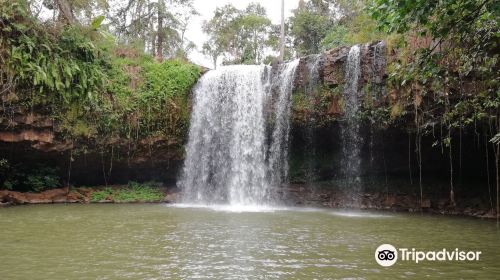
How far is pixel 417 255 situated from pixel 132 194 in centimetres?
1219

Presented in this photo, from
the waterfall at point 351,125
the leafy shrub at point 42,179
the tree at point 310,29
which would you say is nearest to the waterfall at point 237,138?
the waterfall at point 351,125

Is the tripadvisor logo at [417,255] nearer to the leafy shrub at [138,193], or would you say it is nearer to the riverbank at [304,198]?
the riverbank at [304,198]

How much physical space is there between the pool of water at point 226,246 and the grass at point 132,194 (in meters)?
5.03

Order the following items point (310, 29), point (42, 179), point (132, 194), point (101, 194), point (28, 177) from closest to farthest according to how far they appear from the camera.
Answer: point (28, 177), point (42, 179), point (101, 194), point (132, 194), point (310, 29)

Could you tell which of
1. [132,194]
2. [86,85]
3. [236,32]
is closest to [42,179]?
[132,194]

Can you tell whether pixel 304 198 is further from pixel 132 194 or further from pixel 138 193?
pixel 132 194

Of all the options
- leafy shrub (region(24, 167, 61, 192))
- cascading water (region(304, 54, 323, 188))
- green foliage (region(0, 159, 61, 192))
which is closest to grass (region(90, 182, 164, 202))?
leafy shrub (region(24, 167, 61, 192))

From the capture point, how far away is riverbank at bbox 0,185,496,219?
13.6 meters

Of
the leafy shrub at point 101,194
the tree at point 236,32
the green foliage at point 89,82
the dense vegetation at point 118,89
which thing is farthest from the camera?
the tree at point 236,32

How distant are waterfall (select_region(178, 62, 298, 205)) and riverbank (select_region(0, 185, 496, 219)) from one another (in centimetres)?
98

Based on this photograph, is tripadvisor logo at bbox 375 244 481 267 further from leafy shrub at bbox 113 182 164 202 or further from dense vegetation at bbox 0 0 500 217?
leafy shrub at bbox 113 182 164 202

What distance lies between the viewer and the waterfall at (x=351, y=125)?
1382 centimetres

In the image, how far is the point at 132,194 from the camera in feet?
52.9

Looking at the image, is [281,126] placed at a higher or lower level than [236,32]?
lower
